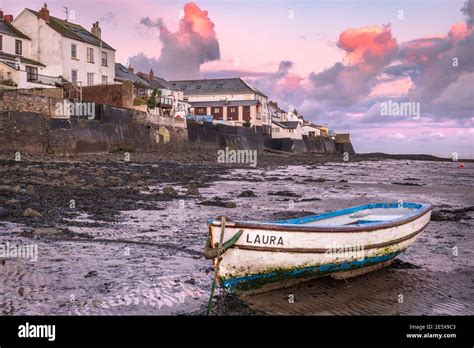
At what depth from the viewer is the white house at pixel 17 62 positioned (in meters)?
34.7

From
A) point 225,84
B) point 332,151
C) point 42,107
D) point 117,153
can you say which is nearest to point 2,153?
point 42,107

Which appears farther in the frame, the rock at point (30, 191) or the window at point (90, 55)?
the window at point (90, 55)

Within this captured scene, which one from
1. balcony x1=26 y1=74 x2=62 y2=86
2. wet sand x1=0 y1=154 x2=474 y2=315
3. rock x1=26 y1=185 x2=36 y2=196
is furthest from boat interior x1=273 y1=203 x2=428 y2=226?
balcony x1=26 y1=74 x2=62 y2=86

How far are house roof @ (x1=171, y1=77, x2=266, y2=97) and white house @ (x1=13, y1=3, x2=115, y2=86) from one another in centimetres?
3791

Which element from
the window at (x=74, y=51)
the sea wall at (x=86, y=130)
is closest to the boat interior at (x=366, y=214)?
the sea wall at (x=86, y=130)

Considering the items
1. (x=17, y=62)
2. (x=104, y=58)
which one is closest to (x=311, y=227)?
(x=17, y=62)

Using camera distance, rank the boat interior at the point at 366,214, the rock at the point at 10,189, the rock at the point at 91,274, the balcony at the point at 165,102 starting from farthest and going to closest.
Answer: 1. the balcony at the point at 165,102
2. the rock at the point at 10,189
3. the boat interior at the point at 366,214
4. the rock at the point at 91,274

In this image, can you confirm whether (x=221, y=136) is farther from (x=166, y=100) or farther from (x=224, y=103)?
(x=224, y=103)

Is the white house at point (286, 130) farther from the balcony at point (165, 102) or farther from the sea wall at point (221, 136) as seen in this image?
the balcony at point (165, 102)

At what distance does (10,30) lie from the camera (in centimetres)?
4100

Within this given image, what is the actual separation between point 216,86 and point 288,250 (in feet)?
271

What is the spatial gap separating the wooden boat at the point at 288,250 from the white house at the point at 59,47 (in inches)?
1628

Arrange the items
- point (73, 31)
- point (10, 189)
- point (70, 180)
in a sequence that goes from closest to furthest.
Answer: point (10, 189) → point (70, 180) → point (73, 31)
